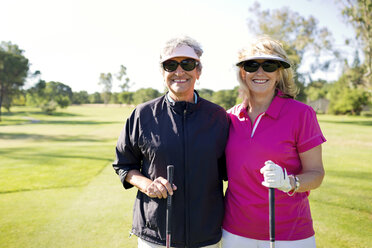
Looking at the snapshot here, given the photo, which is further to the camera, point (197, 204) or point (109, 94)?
point (109, 94)

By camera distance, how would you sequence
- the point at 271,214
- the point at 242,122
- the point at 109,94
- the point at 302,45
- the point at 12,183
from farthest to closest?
the point at 109,94 → the point at 302,45 → the point at 12,183 → the point at 242,122 → the point at 271,214

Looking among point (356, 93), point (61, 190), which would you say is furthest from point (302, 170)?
point (356, 93)

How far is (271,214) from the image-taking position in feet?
7.72

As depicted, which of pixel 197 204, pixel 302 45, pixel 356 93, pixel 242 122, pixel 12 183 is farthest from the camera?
pixel 356 93

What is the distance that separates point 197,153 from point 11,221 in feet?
13.3

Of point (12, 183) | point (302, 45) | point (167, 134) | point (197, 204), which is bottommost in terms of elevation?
point (12, 183)

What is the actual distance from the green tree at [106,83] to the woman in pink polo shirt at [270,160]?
11413cm

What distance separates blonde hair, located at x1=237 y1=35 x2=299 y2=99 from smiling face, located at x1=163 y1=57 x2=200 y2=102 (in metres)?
0.47

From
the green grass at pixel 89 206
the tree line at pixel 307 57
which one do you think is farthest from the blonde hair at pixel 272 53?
the tree line at pixel 307 57

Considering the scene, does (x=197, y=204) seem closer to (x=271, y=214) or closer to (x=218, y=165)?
(x=218, y=165)


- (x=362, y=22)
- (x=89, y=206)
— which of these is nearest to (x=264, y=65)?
(x=89, y=206)

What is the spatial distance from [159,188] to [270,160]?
2.92ft

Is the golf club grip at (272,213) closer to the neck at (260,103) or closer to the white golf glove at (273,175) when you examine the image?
the white golf glove at (273,175)

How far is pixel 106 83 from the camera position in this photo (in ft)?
383
